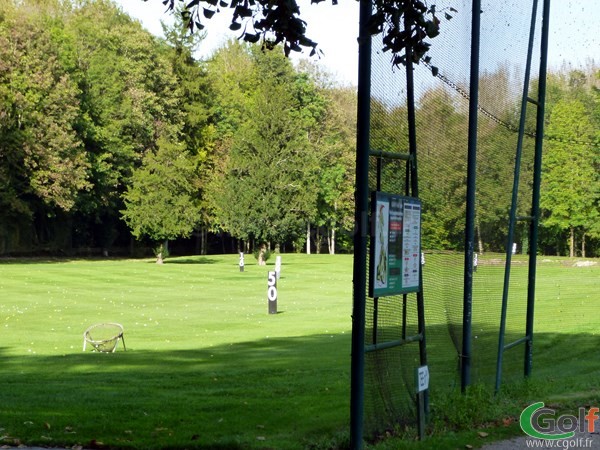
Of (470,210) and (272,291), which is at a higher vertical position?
(470,210)

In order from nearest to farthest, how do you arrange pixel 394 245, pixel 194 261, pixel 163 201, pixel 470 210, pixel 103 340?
pixel 394 245
pixel 470 210
pixel 103 340
pixel 163 201
pixel 194 261

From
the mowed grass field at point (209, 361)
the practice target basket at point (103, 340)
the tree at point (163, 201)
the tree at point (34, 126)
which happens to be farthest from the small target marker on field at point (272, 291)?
the tree at point (34, 126)

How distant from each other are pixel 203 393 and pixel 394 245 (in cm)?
481

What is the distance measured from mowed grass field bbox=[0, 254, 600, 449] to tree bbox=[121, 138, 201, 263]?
71.0ft

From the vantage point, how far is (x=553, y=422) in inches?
372

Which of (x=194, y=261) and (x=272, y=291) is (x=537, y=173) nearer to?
(x=272, y=291)

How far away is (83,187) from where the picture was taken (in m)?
68.9

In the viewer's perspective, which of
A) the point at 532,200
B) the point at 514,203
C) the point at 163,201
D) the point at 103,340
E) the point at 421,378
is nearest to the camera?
the point at 421,378

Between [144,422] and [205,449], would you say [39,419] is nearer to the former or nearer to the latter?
[144,422]

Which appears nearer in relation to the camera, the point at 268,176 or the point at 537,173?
the point at 537,173

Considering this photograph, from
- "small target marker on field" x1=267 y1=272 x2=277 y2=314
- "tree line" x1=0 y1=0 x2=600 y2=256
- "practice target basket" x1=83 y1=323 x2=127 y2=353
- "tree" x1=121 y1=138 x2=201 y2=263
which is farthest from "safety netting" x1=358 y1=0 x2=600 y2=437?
"tree" x1=121 y1=138 x2=201 y2=263

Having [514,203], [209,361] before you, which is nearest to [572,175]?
[209,361]

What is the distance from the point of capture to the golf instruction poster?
25.6ft

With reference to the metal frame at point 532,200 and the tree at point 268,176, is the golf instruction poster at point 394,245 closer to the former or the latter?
the metal frame at point 532,200
